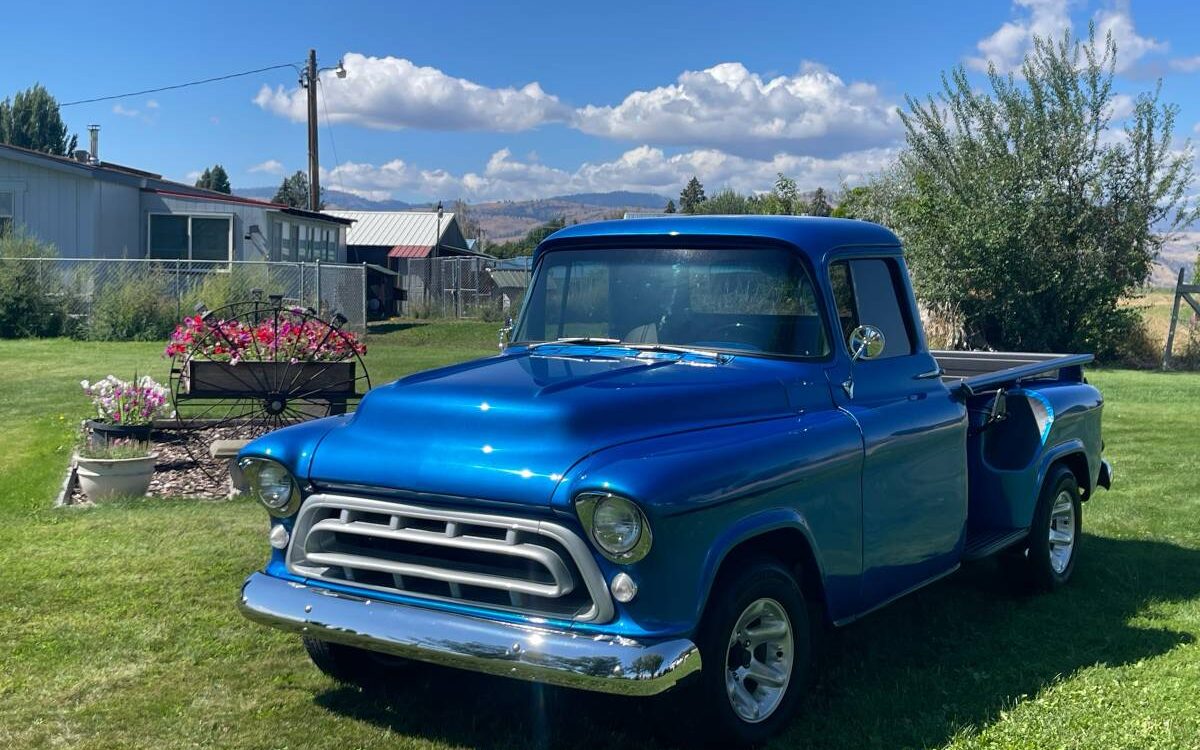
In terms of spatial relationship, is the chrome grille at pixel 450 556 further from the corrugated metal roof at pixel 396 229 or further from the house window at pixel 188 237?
the corrugated metal roof at pixel 396 229

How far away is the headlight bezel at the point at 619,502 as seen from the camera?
361 cm

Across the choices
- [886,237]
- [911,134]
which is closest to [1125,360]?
[911,134]

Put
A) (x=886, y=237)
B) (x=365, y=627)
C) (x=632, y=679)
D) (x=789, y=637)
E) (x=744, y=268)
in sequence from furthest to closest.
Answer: (x=886, y=237), (x=744, y=268), (x=789, y=637), (x=365, y=627), (x=632, y=679)

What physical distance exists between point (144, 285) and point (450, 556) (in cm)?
2227

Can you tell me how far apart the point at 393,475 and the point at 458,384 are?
520 mm

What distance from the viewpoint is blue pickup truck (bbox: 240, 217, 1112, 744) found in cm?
366

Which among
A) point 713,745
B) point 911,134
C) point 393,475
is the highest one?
point 911,134

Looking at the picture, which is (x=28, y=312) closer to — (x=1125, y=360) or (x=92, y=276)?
(x=92, y=276)

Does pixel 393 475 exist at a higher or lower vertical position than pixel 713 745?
higher

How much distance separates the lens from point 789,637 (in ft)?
13.9

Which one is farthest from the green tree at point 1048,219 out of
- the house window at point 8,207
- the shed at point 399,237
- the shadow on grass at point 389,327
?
the shed at point 399,237

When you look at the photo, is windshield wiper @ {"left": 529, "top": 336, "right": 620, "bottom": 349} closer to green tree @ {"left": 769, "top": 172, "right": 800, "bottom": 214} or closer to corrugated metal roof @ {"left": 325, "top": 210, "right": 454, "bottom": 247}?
green tree @ {"left": 769, "top": 172, "right": 800, "bottom": 214}

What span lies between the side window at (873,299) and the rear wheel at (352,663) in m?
2.36

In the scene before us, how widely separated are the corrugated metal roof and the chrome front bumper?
2067 inches
